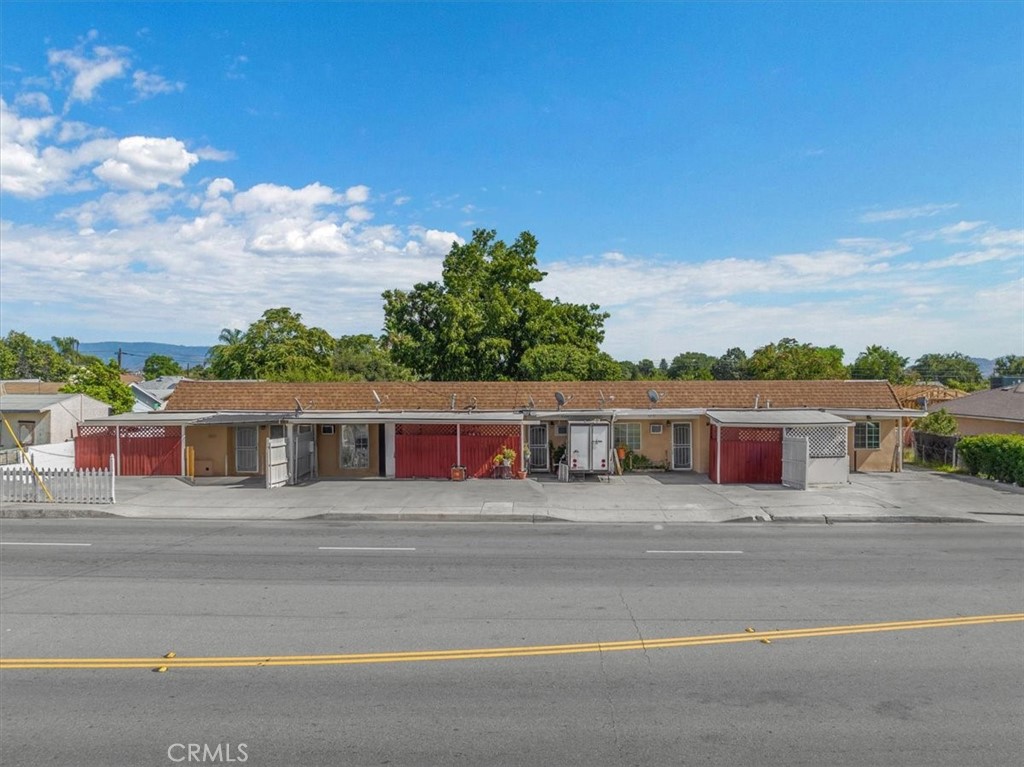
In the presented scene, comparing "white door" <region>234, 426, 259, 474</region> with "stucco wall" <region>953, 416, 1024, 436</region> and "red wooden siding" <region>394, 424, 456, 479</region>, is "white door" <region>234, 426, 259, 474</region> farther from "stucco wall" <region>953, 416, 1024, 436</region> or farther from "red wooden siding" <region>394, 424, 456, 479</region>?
"stucco wall" <region>953, 416, 1024, 436</region>

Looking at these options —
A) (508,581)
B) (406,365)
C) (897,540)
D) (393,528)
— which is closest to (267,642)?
(508,581)

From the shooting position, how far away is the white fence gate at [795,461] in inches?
888

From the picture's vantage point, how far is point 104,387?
44.0 metres

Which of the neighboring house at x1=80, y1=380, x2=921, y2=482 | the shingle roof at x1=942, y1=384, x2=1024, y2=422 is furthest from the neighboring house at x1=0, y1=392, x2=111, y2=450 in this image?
the shingle roof at x1=942, y1=384, x2=1024, y2=422

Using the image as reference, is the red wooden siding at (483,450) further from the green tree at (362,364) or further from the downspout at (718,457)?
the green tree at (362,364)

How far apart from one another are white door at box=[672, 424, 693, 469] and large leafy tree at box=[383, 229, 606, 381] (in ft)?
39.3

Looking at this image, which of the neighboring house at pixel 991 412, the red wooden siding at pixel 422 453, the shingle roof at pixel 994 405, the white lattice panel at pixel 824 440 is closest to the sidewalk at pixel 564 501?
the red wooden siding at pixel 422 453

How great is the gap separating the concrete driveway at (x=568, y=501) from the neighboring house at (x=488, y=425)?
50.0 inches

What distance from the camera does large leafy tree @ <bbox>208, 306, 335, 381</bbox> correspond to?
5709 cm

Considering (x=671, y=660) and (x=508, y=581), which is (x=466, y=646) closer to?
(x=671, y=660)

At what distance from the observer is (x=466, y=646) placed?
8.47m

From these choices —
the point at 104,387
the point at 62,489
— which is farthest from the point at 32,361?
the point at 62,489

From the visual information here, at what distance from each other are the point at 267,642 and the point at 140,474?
20.0 metres

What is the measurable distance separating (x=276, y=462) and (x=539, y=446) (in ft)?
31.6
